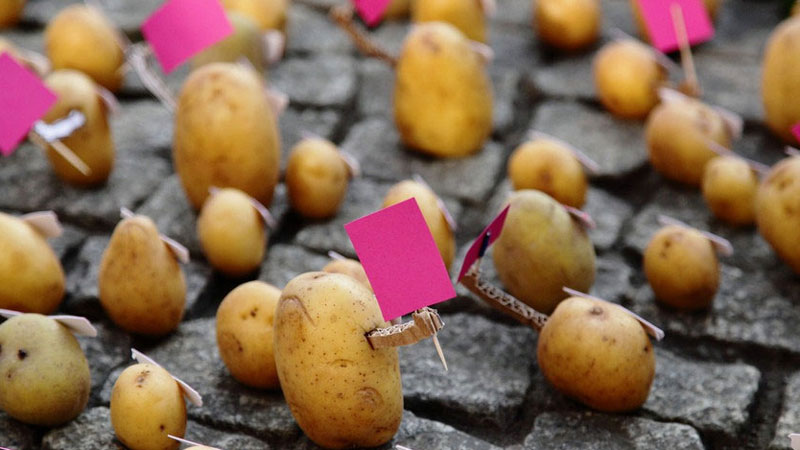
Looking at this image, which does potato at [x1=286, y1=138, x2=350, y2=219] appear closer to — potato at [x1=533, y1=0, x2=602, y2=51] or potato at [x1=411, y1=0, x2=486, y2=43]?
potato at [x1=411, y1=0, x2=486, y2=43]

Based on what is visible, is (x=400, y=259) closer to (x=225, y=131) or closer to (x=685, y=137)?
(x=225, y=131)

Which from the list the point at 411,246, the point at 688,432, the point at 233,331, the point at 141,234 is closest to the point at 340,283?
the point at 411,246

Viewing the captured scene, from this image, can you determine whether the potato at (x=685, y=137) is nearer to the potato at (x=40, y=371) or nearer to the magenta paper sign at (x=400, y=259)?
the magenta paper sign at (x=400, y=259)

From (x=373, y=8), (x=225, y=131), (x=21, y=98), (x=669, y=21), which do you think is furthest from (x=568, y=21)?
(x=21, y=98)

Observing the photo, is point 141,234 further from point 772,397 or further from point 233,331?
point 772,397

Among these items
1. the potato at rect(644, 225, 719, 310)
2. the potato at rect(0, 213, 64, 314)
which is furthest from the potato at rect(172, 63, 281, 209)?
the potato at rect(644, 225, 719, 310)

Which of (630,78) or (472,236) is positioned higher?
(630,78)
